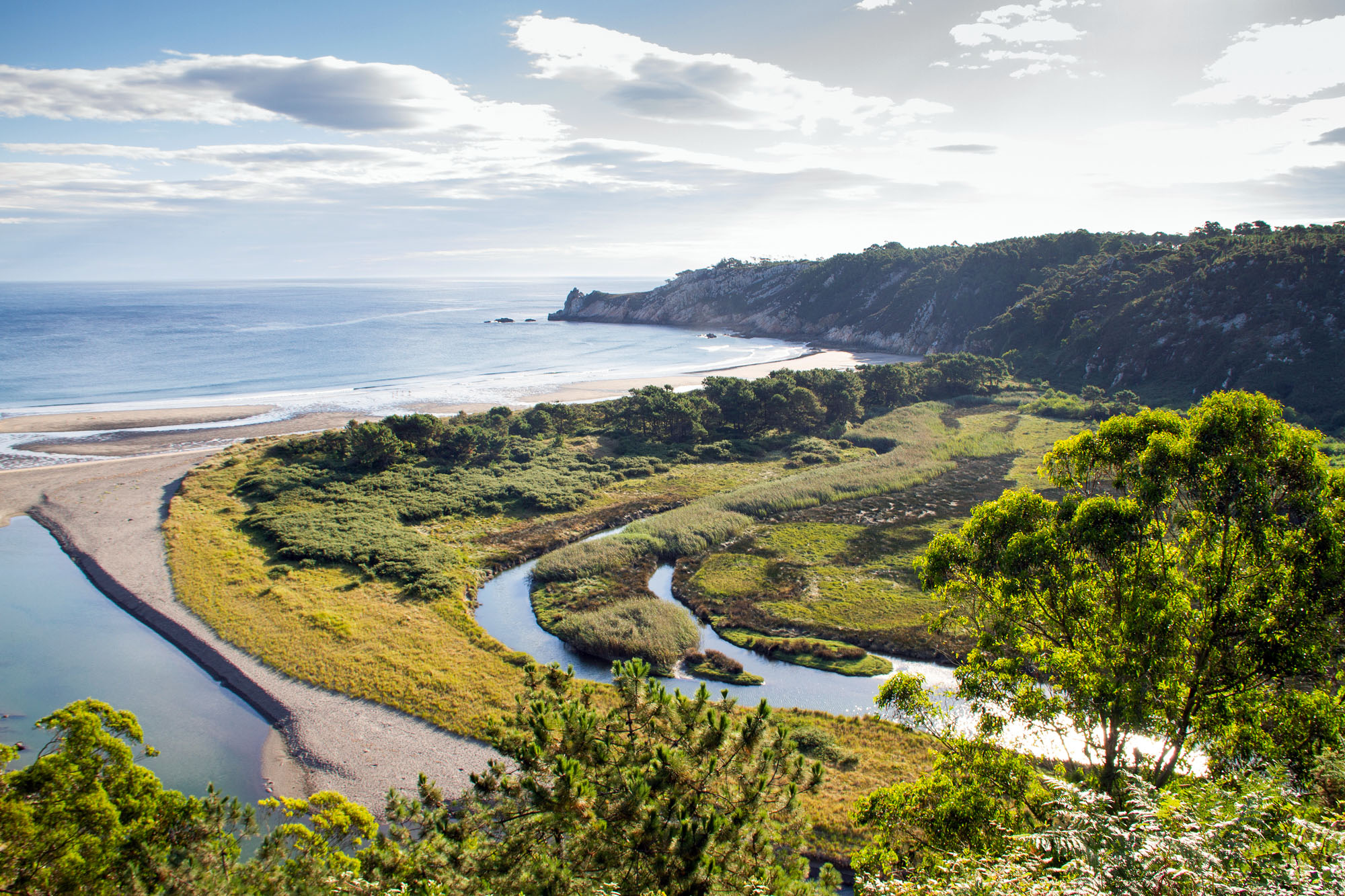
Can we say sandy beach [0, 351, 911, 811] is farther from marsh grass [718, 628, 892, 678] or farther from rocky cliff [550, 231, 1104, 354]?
rocky cliff [550, 231, 1104, 354]

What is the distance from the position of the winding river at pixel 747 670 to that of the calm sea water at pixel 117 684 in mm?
11283

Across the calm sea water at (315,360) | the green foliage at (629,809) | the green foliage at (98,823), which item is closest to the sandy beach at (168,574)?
the green foliage at (98,823)

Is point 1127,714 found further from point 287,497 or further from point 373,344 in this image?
point 373,344

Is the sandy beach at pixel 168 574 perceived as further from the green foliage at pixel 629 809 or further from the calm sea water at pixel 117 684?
the green foliage at pixel 629 809

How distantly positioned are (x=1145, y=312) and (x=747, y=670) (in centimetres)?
10048

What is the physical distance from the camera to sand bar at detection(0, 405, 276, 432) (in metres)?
75.6

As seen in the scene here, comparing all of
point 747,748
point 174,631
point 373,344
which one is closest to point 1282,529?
point 747,748

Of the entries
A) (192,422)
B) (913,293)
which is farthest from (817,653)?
(913,293)

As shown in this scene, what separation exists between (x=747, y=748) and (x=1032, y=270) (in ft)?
524

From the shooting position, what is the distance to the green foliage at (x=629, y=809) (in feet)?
32.0

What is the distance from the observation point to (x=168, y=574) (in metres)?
37.1

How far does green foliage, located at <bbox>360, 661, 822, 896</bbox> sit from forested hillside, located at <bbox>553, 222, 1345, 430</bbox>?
265 feet

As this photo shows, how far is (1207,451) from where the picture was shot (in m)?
12.8

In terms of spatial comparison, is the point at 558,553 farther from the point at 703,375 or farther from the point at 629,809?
the point at 703,375
